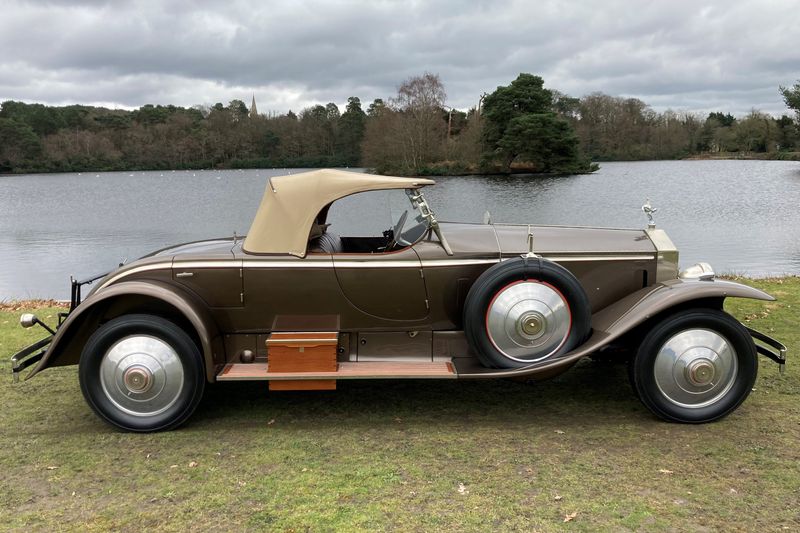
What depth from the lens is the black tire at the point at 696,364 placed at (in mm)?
4230

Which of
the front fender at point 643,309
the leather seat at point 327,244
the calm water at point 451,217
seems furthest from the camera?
the calm water at point 451,217

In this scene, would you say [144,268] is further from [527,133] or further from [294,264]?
[527,133]

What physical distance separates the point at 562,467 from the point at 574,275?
1624 millimetres

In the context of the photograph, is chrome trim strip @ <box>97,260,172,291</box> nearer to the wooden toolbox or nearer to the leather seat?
the wooden toolbox

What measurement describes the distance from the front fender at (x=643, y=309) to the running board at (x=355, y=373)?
215 millimetres

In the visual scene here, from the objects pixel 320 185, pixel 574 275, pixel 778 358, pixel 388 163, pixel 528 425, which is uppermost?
pixel 388 163

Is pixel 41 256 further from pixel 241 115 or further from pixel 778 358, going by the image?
pixel 241 115

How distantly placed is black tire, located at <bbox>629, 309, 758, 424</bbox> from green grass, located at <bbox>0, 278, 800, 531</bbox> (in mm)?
186

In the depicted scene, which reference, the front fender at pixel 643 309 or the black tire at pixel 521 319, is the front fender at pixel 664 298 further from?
the black tire at pixel 521 319

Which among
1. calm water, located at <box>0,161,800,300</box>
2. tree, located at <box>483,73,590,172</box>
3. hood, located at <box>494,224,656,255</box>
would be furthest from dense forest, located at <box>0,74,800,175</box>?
hood, located at <box>494,224,656,255</box>

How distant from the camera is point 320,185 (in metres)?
4.61

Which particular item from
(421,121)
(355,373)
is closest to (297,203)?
(355,373)

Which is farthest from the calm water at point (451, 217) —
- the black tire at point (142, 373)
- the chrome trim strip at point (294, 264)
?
the black tire at point (142, 373)

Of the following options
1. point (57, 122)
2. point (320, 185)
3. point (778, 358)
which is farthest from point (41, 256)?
point (57, 122)
